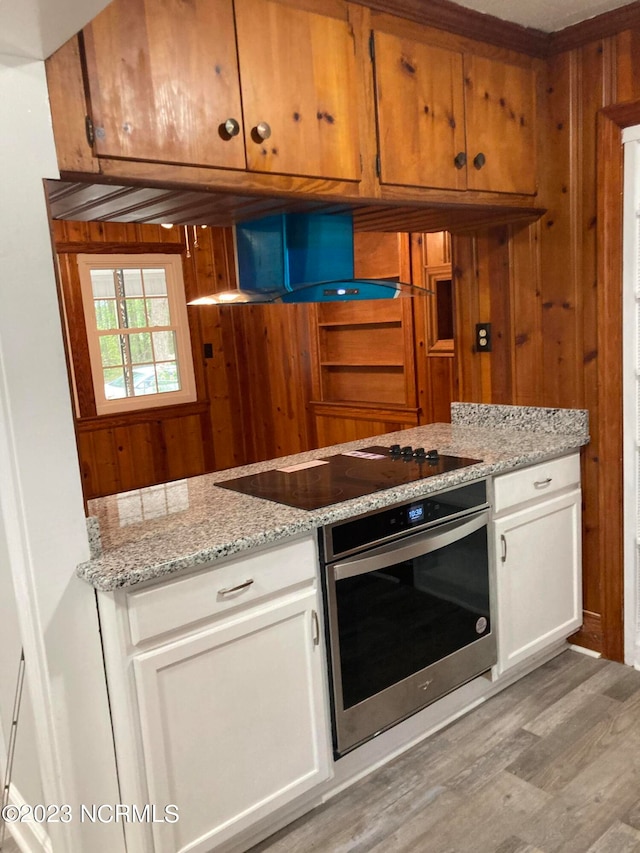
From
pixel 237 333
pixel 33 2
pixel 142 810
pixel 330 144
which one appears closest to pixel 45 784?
pixel 142 810

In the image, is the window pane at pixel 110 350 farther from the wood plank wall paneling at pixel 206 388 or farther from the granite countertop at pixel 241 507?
the granite countertop at pixel 241 507

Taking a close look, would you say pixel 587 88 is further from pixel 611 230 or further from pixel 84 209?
pixel 84 209

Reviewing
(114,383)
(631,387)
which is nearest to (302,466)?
(631,387)

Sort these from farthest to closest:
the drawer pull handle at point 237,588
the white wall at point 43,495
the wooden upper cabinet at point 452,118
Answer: the wooden upper cabinet at point 452,118 → the drawer pull handle at point 237,588 → the white wall at point 43,495

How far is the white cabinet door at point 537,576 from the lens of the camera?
245 centimetres

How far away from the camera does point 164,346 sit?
5691mm

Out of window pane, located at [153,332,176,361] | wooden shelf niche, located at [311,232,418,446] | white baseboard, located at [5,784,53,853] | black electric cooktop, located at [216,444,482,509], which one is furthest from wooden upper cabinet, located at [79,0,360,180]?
window pane, located at [153,332,176,361]

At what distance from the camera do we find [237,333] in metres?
5.96

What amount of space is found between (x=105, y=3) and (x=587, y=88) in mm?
1975

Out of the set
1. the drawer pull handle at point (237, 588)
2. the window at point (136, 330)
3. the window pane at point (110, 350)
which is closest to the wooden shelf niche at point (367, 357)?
the window at point (136, 330)

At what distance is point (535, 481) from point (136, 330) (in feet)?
12.8

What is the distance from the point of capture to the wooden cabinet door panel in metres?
2.06

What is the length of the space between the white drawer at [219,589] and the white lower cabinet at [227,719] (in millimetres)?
11

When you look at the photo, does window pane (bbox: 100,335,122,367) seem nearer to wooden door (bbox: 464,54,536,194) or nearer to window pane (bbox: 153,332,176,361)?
window pane (bbox: 153,332,176,361)
